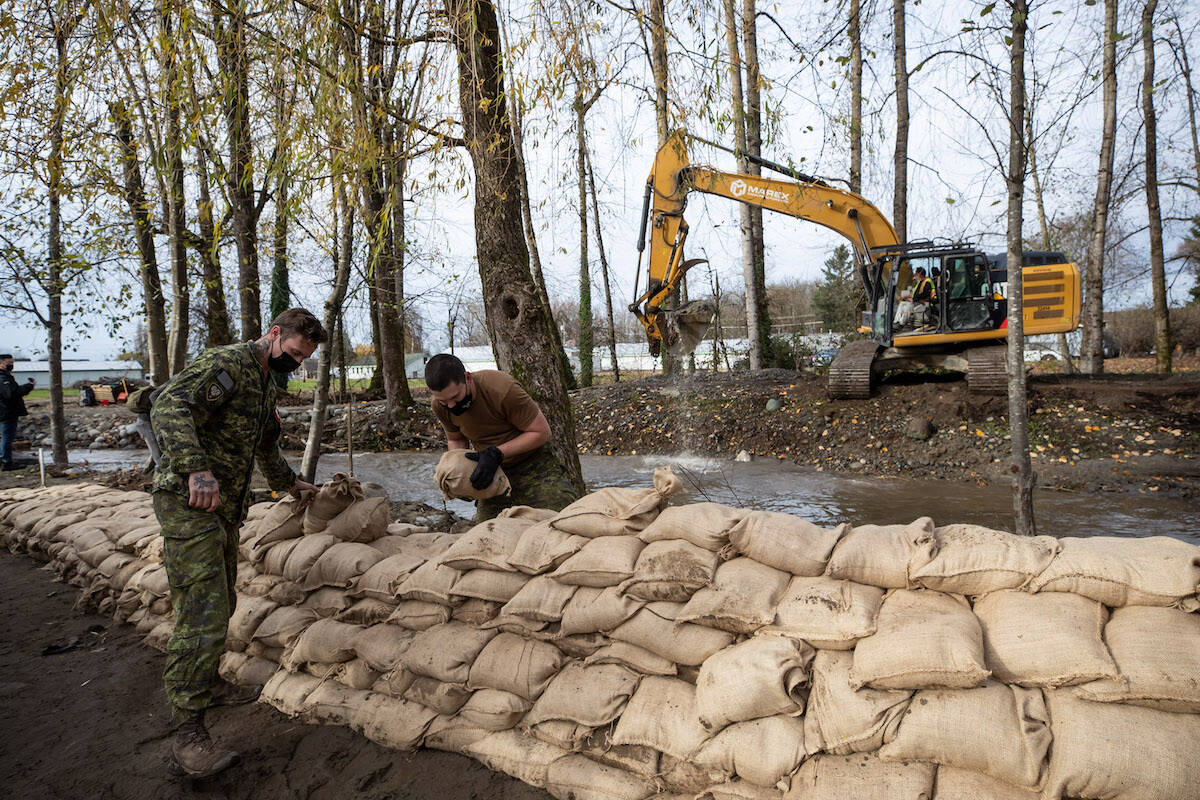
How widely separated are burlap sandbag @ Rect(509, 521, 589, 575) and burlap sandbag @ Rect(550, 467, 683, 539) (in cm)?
5

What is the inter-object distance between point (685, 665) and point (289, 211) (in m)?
2.61

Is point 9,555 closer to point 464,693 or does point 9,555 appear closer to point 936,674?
point 464,693

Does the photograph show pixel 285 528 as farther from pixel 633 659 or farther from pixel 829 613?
pixel 829 613

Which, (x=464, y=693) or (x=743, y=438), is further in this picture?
(x=743, y=438)

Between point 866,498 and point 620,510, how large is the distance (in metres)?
5.02

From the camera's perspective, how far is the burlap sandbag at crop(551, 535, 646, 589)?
2299 millimetres

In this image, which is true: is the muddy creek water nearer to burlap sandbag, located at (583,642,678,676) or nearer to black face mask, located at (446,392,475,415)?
black face mask, located at (446,392,475,415)

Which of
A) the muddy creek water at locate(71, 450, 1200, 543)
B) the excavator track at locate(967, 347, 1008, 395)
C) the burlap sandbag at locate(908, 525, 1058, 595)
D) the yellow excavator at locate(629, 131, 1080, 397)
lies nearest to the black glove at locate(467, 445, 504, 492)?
the burlap sandbag at locate(908, 525, 1058, 595)

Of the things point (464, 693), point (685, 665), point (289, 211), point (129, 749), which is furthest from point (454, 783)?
point (289, 211)

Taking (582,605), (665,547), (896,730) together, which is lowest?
(896,730)

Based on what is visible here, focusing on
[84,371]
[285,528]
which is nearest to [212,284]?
[285,528]

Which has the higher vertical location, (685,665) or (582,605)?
(582,605)

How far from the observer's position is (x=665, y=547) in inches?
89.8

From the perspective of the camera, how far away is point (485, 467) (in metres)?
2.98
